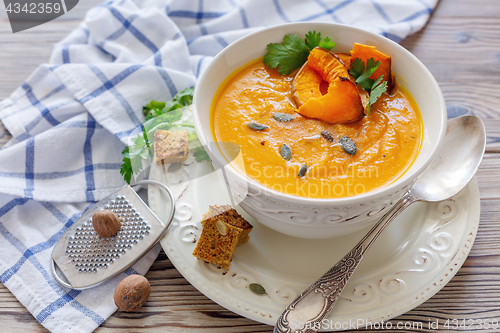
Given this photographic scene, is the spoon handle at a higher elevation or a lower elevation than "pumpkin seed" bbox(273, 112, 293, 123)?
lower

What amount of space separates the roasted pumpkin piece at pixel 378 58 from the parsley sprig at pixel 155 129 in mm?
960

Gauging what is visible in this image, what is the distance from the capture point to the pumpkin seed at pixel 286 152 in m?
1.75

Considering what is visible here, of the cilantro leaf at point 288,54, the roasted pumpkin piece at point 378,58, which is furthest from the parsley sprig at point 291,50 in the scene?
the roasted pumpkin piece at point 378,58

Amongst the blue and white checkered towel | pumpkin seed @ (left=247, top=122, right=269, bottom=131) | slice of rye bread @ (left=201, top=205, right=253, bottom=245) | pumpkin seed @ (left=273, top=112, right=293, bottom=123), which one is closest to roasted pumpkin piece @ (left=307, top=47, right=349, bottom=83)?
pumpkin seed @ (left=273, top=112, right=293, bottom=123)

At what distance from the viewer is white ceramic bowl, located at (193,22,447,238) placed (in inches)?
60.8

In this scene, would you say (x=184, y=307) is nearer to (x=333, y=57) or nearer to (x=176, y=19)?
(x=333, y=57)

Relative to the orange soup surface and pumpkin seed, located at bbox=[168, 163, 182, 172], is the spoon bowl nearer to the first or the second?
the orange soup surface

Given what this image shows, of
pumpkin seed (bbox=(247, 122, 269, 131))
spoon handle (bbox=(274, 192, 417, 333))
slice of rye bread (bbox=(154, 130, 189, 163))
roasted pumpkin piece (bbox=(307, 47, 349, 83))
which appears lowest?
spoon handle (bbox=(274, 192, 417, 333))

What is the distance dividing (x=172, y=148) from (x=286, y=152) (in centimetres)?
73

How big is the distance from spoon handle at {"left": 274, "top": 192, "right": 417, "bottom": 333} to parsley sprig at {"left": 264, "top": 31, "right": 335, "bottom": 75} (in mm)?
911

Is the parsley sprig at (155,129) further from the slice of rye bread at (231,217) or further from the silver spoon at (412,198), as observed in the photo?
the silver spoon at (412,198)

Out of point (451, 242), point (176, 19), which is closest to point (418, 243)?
point (451, 242)

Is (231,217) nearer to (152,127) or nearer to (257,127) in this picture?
(257,127)

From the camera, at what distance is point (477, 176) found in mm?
2277
